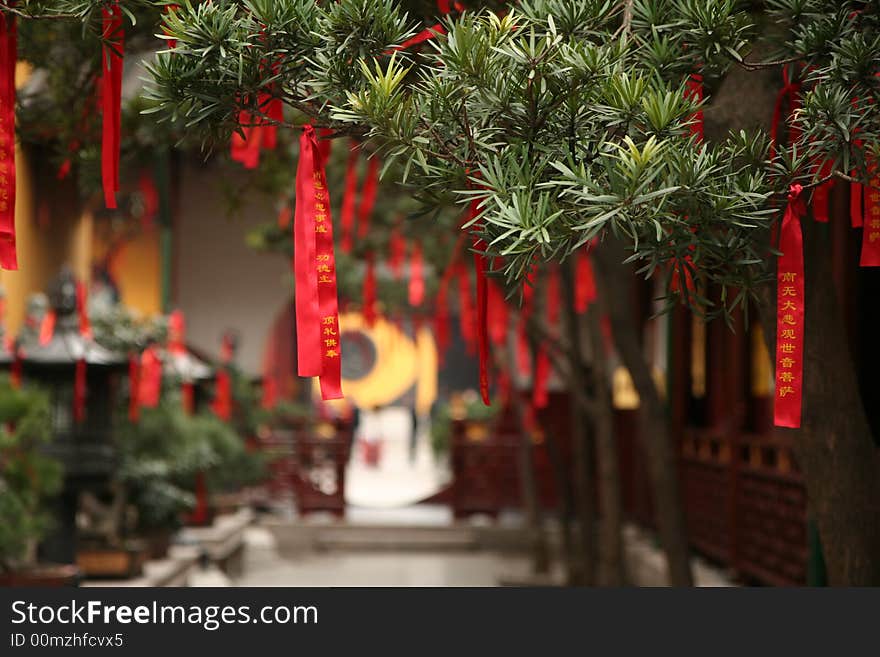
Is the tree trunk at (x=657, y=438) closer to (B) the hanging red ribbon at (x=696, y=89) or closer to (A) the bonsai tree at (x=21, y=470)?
(A) the bonsai tree at (x=21, y=470)

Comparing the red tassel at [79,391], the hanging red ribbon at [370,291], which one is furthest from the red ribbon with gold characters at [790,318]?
the hanging red ribbon at [370,291]

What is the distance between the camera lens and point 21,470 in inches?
193

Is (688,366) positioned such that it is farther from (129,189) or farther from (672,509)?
(129,189)

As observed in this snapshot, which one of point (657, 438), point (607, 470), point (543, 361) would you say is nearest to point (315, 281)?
point (657, 438)

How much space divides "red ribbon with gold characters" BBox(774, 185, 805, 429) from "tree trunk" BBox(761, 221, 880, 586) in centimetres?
34

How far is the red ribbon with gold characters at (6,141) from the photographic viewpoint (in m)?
2.63

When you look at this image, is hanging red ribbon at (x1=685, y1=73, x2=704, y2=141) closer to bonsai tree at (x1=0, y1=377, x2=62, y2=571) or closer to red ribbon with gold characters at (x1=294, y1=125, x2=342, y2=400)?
red ribbon with gold characters at (x1=294, y1=125, x2=342, y2=400)

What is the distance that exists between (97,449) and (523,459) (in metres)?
5.46

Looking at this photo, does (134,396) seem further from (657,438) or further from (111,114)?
(111,114)

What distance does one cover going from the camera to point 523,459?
11.2 m

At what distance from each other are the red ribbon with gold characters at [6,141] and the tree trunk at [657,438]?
291cm

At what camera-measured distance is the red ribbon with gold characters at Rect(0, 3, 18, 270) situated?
8.63ft

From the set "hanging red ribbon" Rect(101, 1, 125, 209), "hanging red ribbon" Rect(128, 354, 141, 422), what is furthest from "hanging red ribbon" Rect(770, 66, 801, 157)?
"hanging red ribbon" Rect(128, 354, 141, 422)

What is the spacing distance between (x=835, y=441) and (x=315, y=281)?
1.31 m
